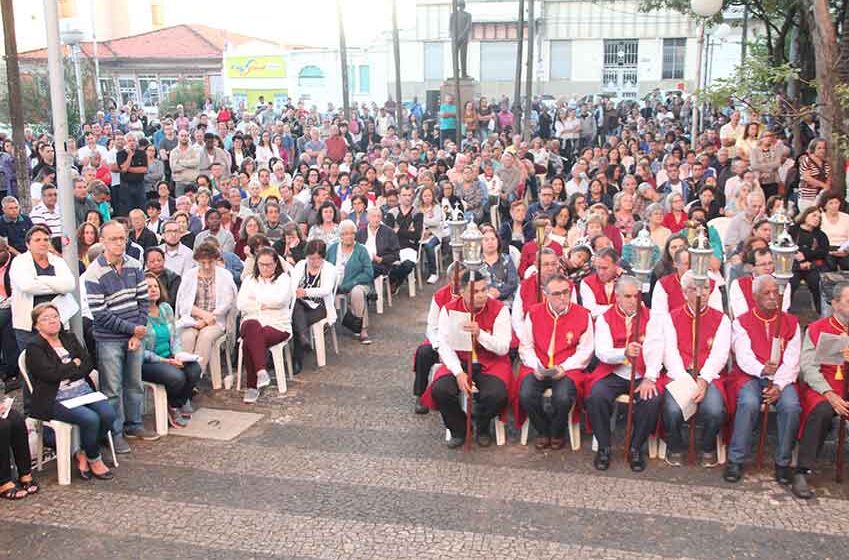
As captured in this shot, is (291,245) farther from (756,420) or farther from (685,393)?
(756,420)

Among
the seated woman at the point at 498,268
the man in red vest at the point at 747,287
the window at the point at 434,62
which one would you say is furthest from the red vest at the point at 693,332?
the window at the point at 434,62

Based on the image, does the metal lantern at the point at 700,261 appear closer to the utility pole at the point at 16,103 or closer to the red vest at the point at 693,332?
the red vest at the point at 693,332

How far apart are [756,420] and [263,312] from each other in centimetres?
460

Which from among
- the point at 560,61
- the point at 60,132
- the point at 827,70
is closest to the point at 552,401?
the point at 60,132

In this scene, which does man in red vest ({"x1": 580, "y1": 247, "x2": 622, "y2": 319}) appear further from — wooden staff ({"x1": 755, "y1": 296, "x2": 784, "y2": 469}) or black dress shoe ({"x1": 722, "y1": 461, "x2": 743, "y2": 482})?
black dress shoe ({"x1": 722, "y1": 461, "x2": 743, "y2": 482})

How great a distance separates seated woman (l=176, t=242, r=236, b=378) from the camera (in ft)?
28.3

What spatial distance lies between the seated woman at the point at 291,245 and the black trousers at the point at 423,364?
115 inches

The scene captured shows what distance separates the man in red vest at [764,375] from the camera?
6578 millimetres

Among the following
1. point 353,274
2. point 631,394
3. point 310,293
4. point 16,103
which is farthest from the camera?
point 16,103

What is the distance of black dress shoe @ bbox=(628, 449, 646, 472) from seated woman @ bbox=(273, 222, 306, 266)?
16.3 feet

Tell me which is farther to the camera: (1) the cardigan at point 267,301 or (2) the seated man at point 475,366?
(1) the cardigan at point 267,301

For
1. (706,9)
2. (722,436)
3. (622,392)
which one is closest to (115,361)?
(622,392)

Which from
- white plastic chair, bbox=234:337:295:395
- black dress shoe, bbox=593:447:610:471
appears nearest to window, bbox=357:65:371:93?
white plastic chair, bbox=234:337:295:395

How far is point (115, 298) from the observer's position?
738 cm
